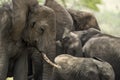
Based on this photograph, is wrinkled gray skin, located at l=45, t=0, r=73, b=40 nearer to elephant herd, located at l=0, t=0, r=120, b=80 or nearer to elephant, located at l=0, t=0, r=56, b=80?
elephant herd, located at l=0, t=0, r=120, b=80

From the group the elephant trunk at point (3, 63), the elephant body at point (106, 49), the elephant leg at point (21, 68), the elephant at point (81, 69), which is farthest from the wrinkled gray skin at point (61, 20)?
the elephant trunk at point (3, 63)

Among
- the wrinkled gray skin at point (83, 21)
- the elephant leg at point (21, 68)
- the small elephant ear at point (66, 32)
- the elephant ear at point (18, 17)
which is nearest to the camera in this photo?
the elephant ear at point (18, 17)

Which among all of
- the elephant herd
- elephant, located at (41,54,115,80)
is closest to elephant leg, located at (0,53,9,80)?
the elephant herd

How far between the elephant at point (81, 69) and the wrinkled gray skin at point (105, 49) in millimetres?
521

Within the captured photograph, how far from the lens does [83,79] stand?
802cm

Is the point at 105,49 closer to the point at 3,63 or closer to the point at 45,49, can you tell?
the point at 45,49

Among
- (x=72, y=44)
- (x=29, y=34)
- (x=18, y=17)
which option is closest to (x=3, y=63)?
(x=29, y=34)

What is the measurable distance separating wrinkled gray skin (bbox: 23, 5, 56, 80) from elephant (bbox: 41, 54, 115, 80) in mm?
260

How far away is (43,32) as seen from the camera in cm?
766

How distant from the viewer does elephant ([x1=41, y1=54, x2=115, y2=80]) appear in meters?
Answer: 7.95

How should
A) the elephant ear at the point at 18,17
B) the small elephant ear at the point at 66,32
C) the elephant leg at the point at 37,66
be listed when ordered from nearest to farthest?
1. the elephant ear at the point at 18,17
2. the elephant leg at the point at 37,66
3. the small elephant ear at the point at 66,32

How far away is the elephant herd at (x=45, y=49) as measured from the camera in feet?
25.0

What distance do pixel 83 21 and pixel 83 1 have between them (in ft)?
5.63

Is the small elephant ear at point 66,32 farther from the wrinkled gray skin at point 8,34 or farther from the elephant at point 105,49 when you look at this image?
the wrinkled gray skin at point 8,34
